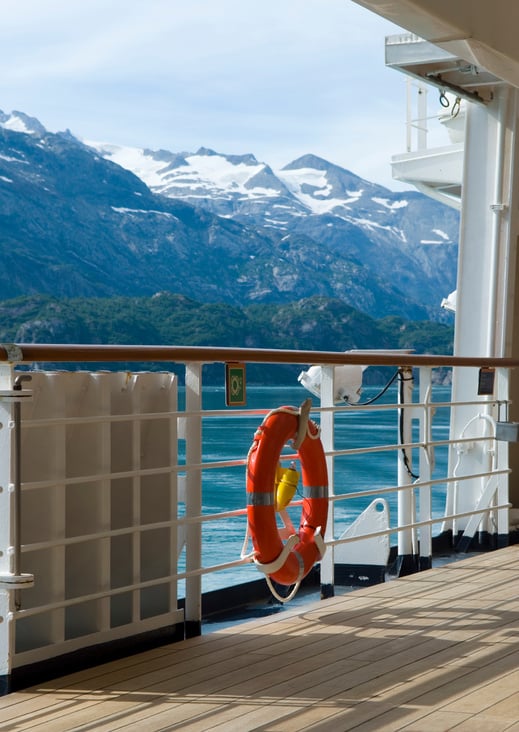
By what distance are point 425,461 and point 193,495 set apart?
4.04 ft

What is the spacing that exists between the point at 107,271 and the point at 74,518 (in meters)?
60.2

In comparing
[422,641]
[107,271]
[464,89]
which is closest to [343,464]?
[464,89]

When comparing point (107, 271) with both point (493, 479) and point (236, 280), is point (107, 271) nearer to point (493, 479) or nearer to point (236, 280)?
point (236, 280)

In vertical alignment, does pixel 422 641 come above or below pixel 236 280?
below

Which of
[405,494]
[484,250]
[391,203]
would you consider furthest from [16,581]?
[391,203]

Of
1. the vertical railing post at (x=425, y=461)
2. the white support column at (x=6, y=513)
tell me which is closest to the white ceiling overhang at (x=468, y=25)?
the vertical railing post at (x=425, y=461)

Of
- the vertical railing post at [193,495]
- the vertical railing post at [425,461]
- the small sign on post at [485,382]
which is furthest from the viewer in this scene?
the small sign on post at [485,382]

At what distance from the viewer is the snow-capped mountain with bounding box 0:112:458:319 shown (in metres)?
60.4

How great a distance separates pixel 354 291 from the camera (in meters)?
65.8

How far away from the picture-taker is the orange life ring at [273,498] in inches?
88.1

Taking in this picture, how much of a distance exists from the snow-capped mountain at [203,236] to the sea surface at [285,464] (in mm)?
16875

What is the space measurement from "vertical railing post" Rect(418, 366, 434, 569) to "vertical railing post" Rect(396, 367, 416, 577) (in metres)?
0.04

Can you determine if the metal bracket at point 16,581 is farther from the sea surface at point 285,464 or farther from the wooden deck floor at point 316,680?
the sea surface at point 285,464

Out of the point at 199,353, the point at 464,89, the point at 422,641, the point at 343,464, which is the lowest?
the point at 343,464
